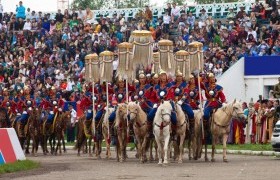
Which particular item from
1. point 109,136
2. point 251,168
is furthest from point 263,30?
point 251,168

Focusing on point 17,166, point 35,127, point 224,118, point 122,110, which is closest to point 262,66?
point 35,127

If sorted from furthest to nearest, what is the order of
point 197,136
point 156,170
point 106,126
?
1. point 106,126
2. point 197,136
3. point 156,170

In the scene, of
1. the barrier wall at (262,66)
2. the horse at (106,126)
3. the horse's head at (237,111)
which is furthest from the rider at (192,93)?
the barrier wall at (262,66)

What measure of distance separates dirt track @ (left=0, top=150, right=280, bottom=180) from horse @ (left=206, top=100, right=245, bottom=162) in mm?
791

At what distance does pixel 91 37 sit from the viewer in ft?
185

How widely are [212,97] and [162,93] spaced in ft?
7.26

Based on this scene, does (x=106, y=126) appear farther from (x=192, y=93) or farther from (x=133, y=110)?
(x=133, y=110)

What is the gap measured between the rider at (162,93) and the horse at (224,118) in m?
1.56

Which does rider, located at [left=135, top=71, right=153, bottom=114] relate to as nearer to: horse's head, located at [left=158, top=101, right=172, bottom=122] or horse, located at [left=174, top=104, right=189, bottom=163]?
horse, located at [left=174, top=104, right=189, bottom=163]

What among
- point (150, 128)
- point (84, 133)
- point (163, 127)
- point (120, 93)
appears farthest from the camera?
point (84, 133)

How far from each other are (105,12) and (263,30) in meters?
15.8

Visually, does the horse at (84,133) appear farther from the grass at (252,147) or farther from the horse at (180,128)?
the horse at (180,128)

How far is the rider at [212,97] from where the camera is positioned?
3231 centimetres

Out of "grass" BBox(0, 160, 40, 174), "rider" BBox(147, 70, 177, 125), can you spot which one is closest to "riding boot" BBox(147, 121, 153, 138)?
"rider" BBox(147, 70, 177, 125)
